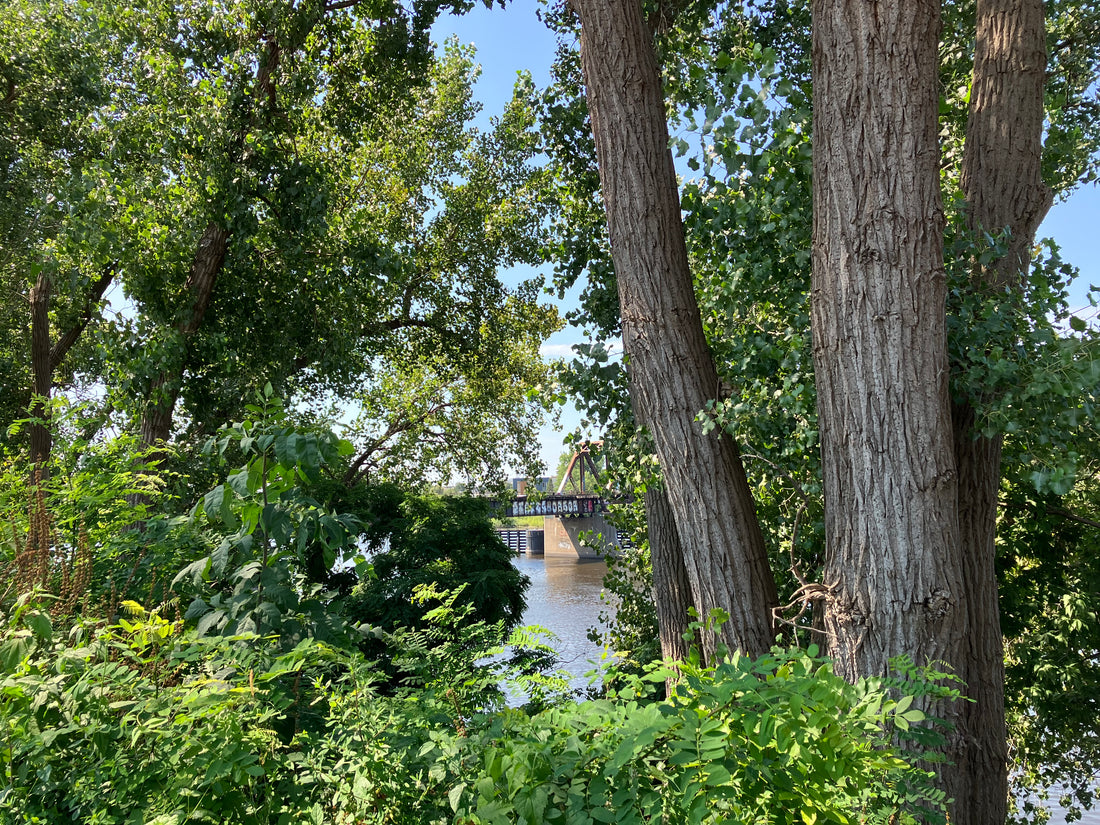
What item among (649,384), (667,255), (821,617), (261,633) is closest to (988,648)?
(821,617)

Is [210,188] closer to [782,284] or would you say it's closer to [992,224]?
[782,284]

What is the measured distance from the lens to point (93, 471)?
329cm

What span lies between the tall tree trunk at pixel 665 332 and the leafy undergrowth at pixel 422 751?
1.21 metres

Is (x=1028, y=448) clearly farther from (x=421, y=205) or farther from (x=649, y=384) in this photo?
(x=421, y=205)

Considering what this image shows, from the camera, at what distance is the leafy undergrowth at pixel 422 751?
118cm

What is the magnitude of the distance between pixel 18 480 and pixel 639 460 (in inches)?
104

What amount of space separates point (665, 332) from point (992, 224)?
1.45 m

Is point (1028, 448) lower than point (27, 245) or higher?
lower

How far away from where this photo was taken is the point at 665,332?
3016 mm

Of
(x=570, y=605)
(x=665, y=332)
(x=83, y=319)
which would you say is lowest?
(x=570, y=605)

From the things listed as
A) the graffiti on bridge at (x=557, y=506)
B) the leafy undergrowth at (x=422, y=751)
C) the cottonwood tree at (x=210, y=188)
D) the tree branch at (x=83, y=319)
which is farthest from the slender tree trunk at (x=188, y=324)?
the graffiti on bridge at (x=557, y=506)

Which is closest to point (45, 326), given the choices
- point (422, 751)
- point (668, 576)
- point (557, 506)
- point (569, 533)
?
point (668, 576)

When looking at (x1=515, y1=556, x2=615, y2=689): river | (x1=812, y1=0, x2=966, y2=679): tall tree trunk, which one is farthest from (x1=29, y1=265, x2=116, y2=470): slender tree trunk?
(x1=812, y1=0, x2=966, y2=679): tall tree trunk

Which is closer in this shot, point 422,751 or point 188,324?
point 422,751
